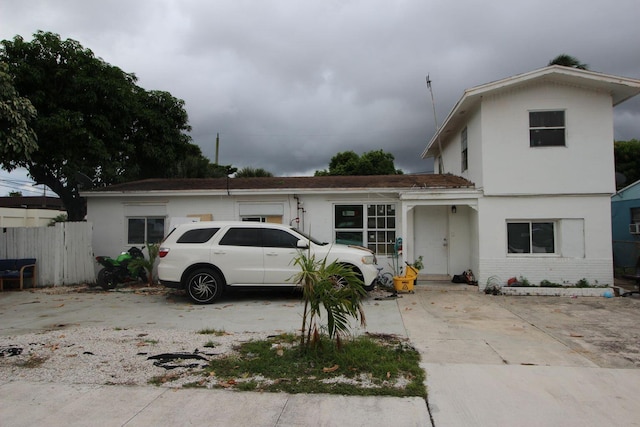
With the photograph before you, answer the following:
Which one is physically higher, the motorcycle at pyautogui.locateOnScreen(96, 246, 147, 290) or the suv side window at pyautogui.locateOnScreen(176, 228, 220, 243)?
the suv side window at pyautogui.locateOnScreen(176, 228, 220, 243)

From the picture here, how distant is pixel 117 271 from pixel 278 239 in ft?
17.1

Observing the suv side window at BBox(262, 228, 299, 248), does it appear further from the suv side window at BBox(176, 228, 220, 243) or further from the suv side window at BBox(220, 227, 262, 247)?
the suv side window at BBox(176, 228, 220, 243)

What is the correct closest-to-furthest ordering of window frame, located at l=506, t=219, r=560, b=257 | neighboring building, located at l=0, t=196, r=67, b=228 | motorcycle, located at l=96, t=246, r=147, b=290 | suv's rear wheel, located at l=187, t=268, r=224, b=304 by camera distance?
suv's rear wheel, located at l=187, t=268, r=224, b=304 → window frame, located at l=506, t=219, r=560, b=257 → motorcycle, located at l=96, t=246, r=147, b=290 → neighboring building, located at l=0, t=196, r=67, b=228

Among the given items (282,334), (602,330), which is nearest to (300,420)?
(282,334)

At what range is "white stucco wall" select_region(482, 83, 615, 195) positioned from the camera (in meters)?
10.7

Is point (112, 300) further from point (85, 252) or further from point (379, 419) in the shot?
point (379, 419)

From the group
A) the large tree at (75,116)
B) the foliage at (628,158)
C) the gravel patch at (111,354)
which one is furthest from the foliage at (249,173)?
the foliage at (628,158)

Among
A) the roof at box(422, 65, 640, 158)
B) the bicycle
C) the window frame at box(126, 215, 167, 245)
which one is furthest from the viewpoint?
the window frame at box(126, 215, 167, 245)

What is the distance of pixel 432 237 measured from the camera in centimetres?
1243

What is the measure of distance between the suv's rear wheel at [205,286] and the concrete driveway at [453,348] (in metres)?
0.27

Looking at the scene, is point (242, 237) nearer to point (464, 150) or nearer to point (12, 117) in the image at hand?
point (12, 117)

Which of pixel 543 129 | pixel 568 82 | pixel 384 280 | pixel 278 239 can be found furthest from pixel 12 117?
pixel 568 82

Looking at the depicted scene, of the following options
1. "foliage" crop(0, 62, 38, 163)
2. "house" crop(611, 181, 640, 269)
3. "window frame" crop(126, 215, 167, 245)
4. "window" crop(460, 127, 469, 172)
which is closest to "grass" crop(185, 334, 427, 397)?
"foliage" crop(0, 62, 38, 163)

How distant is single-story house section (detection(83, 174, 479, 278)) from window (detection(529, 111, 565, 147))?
211 centimetres
